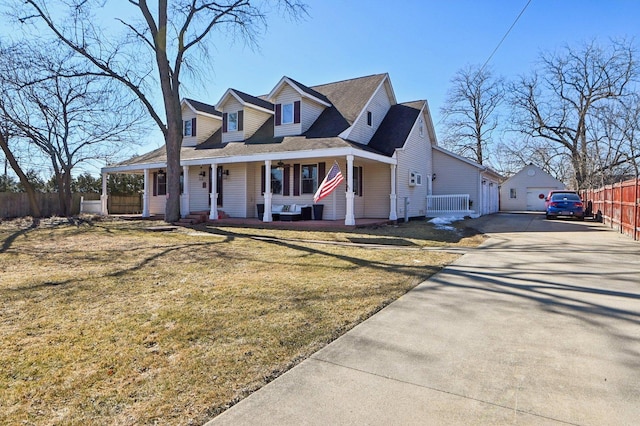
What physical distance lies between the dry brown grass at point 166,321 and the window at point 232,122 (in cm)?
1181

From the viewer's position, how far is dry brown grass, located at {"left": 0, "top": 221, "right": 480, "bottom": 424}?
235 cm

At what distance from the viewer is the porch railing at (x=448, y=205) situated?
18.2 meters

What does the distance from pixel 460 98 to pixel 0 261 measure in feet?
128

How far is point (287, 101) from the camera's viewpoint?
1709 cm

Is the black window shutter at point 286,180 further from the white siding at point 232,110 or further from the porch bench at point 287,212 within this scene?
the white siding at point 232,110

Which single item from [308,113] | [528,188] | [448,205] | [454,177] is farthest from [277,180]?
[528,188]

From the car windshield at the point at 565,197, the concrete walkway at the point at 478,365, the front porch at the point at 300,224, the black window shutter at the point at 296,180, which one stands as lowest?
the concrete walkway at the point at 478,365

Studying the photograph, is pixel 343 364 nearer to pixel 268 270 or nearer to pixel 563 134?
pixel 268 270

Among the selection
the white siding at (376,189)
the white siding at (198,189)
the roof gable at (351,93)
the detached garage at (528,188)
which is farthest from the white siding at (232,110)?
the detached garage at (528,188)

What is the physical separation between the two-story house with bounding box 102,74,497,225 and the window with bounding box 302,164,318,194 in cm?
4

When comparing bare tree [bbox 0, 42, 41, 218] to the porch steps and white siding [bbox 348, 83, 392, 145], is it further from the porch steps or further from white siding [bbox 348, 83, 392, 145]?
white siding [bbox 348, 83, 392, 145]

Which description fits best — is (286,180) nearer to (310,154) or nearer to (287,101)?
(310,154)

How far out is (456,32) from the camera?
12.5 m

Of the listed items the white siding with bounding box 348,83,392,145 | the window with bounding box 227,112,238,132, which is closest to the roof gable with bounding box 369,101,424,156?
the white siding with bounding box 348,83,392,145
